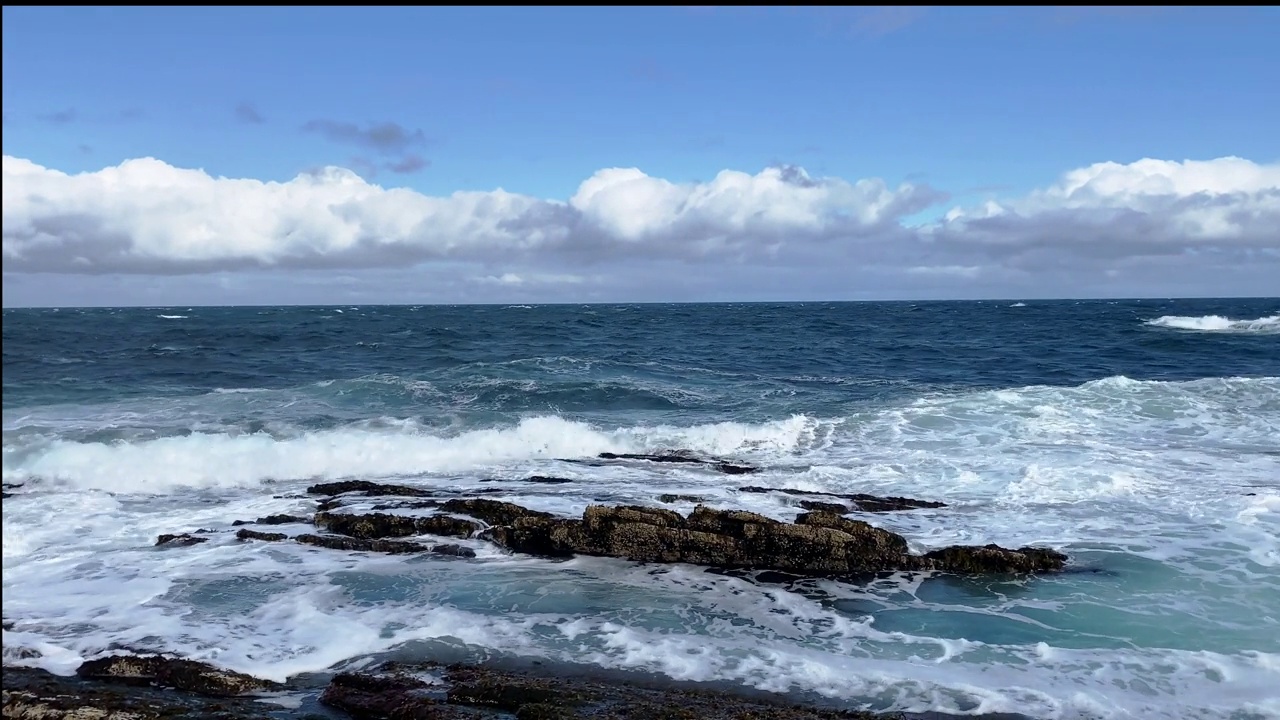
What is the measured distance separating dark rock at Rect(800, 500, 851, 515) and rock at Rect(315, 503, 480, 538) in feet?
19.9

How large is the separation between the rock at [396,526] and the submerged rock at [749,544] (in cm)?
82

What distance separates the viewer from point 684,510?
15164mm

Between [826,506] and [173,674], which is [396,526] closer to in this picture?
[173,674]

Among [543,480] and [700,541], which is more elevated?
[700,541]

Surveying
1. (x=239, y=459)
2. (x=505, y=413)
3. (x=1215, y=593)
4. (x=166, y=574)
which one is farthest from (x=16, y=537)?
(x=1215, y=593)

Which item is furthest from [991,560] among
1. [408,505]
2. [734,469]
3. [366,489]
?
[366,489]

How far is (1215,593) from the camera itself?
11.1 meters

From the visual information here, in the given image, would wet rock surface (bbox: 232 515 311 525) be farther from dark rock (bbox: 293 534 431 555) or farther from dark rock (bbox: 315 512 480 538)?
dark rock (bbox: 293 534 431 555)

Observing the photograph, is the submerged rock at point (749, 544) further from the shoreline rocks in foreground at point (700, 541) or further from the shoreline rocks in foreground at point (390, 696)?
the shoreline rocks in foreground at point (390, 696)

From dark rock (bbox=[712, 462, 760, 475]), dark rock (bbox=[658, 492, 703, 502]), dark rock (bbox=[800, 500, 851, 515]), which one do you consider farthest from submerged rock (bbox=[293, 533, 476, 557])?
dark rock (bbox=[712, 462, 760, 475])

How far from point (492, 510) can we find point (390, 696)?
6.32 metres

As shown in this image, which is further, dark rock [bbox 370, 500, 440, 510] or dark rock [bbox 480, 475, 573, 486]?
dark rock [bbox 480, 475, 573, 486]

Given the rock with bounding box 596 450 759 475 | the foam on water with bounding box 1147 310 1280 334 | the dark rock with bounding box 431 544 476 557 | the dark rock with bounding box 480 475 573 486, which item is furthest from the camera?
the foam on water with bounding box 1147 310 1280 334

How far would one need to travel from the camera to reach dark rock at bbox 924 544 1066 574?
469 inches
